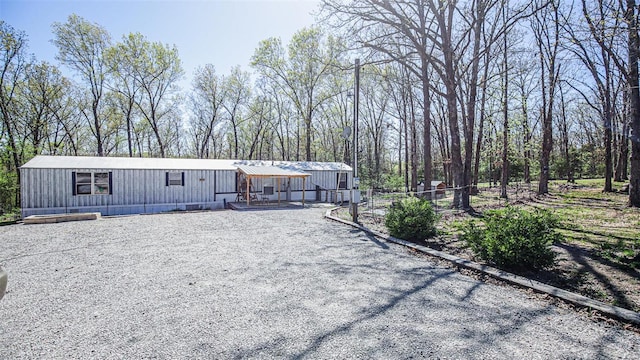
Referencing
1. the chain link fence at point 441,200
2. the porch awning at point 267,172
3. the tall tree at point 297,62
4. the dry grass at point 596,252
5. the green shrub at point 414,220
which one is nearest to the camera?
the dry grass at point 596,252

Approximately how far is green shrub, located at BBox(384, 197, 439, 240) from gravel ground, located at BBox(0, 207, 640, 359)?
3.28 ft

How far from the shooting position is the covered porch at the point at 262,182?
16.8 metres

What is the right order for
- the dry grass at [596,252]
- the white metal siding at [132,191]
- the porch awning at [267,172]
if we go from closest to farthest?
the dry grass at [596,252], the white metal siding at [132,191], the porch awning at [267,172]

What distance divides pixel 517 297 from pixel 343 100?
108 ft

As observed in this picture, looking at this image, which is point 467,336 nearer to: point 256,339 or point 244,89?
point 256,339

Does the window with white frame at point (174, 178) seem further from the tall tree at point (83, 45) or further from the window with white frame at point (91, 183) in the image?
the tall tree at point (83, 45)

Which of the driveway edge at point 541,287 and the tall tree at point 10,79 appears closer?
the driveway edge at point 541,287

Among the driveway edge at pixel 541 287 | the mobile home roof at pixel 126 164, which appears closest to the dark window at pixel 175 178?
the mobile home roof at pixel 126 164

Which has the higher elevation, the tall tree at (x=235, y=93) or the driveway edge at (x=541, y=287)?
the tall tree at (x=235, y=93)

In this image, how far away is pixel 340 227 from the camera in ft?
32.2

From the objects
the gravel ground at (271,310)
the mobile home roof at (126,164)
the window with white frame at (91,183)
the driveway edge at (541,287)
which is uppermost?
the mobile home roof at (126,164)

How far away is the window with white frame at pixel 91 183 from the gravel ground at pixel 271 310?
7.88 m

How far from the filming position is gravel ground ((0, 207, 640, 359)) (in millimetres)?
2936

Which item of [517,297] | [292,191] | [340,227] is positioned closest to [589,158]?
[292,191]
